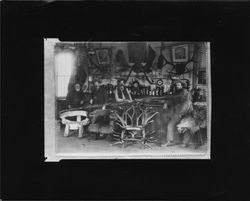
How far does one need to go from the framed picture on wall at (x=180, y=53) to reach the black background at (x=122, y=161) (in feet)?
0.17

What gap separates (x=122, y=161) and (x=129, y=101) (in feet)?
1.03

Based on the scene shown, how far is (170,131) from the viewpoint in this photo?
1.60m

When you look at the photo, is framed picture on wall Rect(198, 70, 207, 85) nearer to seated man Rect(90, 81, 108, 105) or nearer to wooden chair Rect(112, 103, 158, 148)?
wooden chair Rect(112, 103, 158, 148)

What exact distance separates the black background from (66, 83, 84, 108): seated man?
14 centimetres

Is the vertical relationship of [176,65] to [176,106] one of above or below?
above

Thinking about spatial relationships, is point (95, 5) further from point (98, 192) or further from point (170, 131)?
point (98, 192)

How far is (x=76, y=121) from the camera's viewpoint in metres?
1.60

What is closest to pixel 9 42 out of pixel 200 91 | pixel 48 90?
pixel 48 90

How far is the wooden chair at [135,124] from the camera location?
5.24ft

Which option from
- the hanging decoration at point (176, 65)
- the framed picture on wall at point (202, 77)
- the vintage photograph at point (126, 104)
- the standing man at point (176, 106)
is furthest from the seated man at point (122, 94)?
the framed picture on wall at point (202, 77)

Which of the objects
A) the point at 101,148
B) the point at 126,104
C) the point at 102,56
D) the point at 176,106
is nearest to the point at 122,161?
the point at 101,148

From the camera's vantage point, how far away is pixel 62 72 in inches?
63.1

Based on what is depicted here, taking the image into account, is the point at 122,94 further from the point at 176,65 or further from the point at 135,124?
the point at 176,65

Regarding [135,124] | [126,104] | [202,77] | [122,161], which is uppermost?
[202,77]
